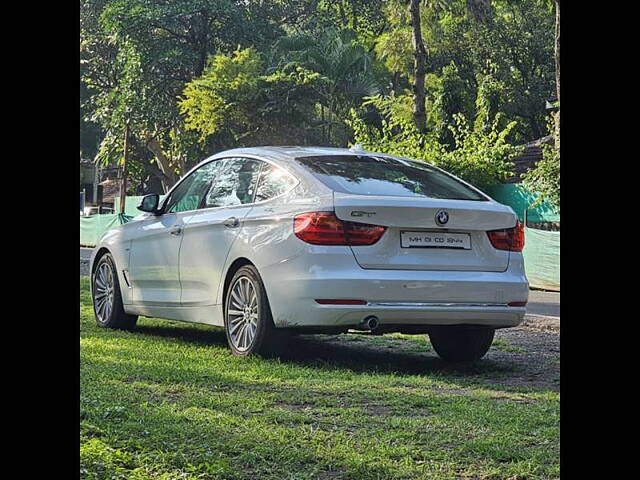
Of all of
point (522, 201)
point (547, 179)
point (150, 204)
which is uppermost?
point (547, 179)

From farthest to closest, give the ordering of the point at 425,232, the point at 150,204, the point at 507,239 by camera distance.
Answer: the point at 150,204 < the point at 507,239 < the point at 425,232

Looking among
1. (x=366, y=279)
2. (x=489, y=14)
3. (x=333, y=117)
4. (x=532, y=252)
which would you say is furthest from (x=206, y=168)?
(x=489, y=14)

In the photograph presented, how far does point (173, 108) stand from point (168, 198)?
3789 cm

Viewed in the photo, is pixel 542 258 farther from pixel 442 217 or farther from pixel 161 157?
pixel 161 157

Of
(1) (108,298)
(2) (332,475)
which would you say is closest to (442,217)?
(2) (332,475)

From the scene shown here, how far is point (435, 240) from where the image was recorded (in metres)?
7.39

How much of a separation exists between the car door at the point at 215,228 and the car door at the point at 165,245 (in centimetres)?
14

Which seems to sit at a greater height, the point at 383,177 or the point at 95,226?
the point at 383,177

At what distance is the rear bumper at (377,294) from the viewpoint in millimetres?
7172

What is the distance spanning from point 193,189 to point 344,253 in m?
2.41

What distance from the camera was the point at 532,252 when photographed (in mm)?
20203

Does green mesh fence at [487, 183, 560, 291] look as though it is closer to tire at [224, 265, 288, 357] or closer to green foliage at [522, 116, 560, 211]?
green foliage at [522, 116, 560, 211]

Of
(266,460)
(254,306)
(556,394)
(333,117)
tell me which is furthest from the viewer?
(333,117)
